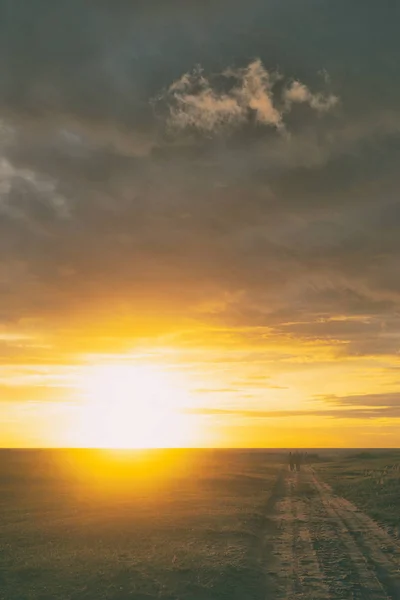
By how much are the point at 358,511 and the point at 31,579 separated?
23.8 meters

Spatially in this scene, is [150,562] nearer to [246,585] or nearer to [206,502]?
[246,585]

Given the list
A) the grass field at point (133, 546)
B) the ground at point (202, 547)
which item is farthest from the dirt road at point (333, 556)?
the grass field at point (133, 546)

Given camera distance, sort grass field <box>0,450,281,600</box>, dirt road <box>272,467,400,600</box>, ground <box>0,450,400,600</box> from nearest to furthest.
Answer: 1. dirt road <box>272,467,400,600</box>
2. ground <box>0,450,400,600</box>
3. grass field <box>0,450,281,600</box>

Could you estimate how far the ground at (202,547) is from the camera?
747 inches

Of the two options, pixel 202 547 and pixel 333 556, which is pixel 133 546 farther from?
pixel 333 556

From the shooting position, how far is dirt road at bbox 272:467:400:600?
58.7 feet

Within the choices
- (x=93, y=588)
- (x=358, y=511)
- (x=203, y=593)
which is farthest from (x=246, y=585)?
(x=358, y=511)

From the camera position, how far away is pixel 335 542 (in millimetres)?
26141

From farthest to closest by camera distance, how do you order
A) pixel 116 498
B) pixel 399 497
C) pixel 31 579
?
pixel 116 498 < pixel 399 497 < pixel 31 579

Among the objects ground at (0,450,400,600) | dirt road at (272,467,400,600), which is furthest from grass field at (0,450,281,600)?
dirt road at (272,467,400,600)

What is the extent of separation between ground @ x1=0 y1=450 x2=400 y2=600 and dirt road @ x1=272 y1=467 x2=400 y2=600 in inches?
1.8

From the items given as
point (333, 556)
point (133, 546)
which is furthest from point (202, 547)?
point (333, 556)

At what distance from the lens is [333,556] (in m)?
23.0

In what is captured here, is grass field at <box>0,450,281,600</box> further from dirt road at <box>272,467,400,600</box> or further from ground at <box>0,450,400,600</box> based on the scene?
dirt road at <box>272,467,400,600</box>
